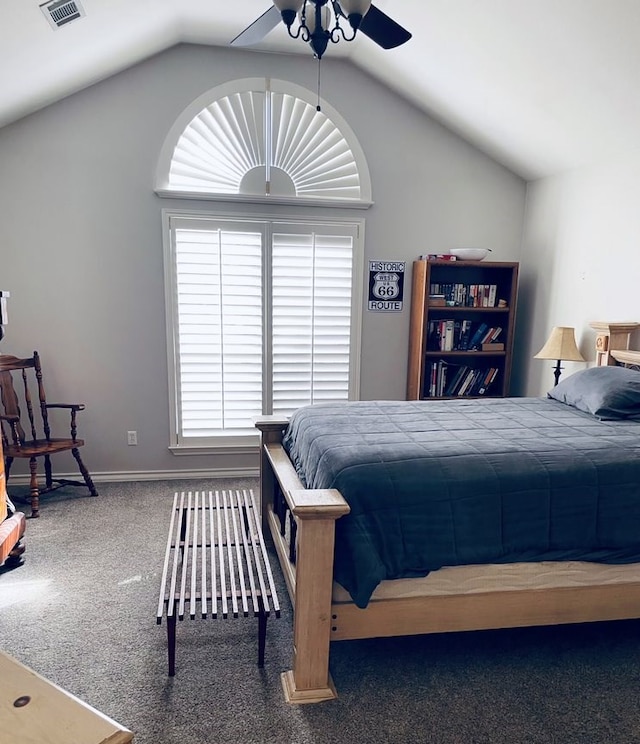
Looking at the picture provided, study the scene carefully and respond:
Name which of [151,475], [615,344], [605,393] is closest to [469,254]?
[615,344]

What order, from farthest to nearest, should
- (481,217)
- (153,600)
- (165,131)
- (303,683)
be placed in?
(481,217)
(165,131)
(153,600)
(303,683)

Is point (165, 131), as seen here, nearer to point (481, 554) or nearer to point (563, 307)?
point (563, 307)

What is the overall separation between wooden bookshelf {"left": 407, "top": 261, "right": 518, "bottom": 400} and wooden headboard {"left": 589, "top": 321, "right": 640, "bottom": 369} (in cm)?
88

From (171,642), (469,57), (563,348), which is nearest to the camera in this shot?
(171,642)

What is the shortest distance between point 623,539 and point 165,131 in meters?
3.72

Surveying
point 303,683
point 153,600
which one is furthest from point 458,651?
point 153,600

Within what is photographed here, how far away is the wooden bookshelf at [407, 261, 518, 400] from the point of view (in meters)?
4.03

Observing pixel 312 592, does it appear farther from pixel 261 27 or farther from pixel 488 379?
pixel 488 379

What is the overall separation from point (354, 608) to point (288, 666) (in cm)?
44

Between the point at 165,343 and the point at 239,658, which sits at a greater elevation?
the point at 165,343

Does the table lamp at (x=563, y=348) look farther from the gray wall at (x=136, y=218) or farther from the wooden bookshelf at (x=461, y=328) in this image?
the gray wall at (x=136, y=218)

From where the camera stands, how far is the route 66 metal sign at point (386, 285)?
163 inches

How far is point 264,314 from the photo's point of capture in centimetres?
399

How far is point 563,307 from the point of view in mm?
3832
